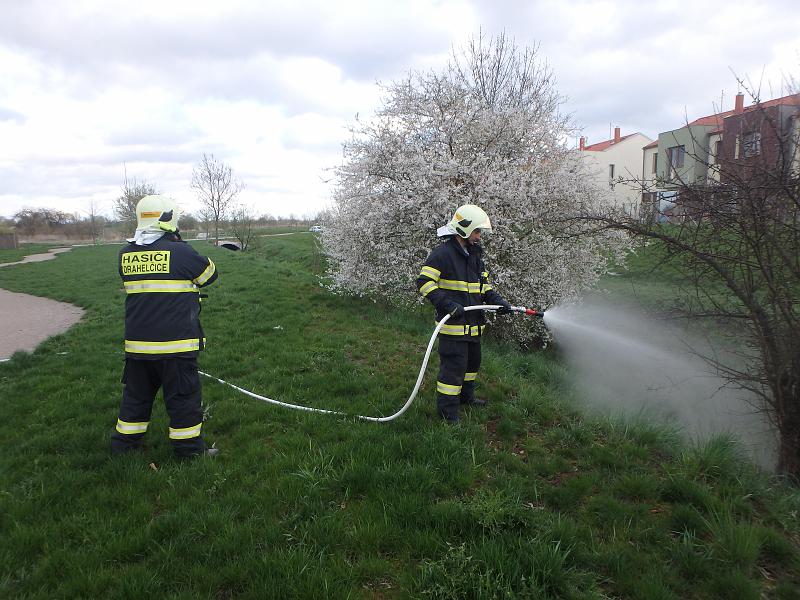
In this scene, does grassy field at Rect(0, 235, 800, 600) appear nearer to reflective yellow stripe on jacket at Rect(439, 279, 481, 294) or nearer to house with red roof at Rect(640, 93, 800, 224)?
reflective yellow stripe on jacket at Rect(439, 279, 481, 294)

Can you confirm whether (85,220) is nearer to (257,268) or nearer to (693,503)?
(257,268)

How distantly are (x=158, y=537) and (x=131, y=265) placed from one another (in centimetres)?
208

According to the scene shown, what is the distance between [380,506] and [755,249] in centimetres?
412

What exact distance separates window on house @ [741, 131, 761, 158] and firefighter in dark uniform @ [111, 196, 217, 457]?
5077mm

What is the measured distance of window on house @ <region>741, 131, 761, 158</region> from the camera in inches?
175

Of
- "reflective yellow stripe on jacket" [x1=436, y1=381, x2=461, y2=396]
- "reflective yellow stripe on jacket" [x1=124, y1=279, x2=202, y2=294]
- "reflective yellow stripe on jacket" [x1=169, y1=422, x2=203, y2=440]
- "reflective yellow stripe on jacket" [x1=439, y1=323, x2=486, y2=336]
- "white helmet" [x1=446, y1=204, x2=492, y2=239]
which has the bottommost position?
"reflective yellow stripe on jacket" [x1=169, y1=422, x2=203, y2=440]

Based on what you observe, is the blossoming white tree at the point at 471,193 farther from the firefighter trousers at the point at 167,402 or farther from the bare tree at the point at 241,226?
the bare tree at the point at 241,226

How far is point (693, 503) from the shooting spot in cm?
323

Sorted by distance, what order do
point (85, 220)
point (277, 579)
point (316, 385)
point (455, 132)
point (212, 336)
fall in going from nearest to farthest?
point (277, 579) < point (316, 385) < point (212, 336) < point (455, 132) < point (85, 220)

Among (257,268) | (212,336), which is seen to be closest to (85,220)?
(257,268)

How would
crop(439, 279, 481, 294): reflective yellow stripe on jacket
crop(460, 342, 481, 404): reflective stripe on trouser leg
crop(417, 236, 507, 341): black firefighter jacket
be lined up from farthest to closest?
crop(460, 342, 481, 404): reflective stripe on trouser leg, crop(439, 279, 481, 294): reflective yellow stripe on jacket, crop(417, 236, 507, 341): black firefighter jacket

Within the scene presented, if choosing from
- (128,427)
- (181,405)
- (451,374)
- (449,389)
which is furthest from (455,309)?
(128,427)

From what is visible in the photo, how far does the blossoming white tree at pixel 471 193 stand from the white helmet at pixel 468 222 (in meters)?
3.73

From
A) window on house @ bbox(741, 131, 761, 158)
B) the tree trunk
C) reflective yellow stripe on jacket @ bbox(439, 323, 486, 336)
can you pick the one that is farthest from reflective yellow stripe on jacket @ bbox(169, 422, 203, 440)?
window on house @ bbox(741, 131, 761, 158)
